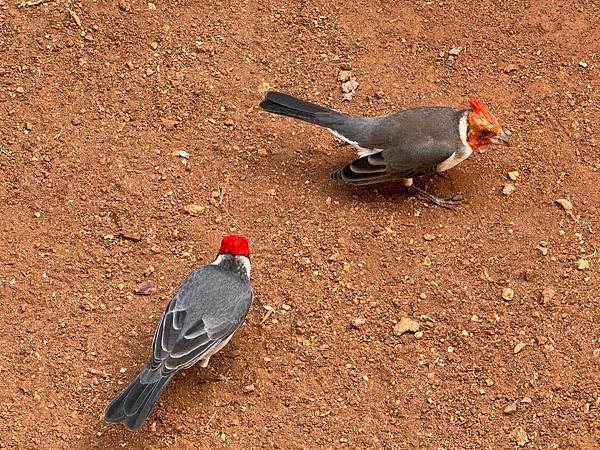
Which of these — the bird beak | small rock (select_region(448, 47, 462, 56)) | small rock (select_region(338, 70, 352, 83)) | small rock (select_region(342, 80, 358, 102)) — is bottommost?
small rock (select_region(342, 80, 358, 102))

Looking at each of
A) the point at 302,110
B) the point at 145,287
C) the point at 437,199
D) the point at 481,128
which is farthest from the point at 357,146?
the point at 145,287

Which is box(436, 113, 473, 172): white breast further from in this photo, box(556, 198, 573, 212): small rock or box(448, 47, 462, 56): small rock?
box(448, 47, 462, 56): small rock

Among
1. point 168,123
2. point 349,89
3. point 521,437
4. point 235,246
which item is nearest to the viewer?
point 521,437

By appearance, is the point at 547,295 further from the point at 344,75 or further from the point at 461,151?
the point at 344,75

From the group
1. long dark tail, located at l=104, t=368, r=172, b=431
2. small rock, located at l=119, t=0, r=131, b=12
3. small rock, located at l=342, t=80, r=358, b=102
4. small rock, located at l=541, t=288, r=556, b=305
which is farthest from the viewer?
small rock, located at l=119, t=0, r=131, b=12

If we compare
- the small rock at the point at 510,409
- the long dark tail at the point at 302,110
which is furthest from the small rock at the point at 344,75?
the small rock at the point at 510,409

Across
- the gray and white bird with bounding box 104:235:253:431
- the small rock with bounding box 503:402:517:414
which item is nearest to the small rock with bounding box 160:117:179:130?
the gray and white bird with bounding box 104:235:253:431

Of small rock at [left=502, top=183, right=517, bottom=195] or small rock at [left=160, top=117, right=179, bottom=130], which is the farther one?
small rock at [left=160, top=117, right=179, bottom=130]

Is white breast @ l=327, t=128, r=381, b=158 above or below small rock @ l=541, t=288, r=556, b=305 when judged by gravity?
above

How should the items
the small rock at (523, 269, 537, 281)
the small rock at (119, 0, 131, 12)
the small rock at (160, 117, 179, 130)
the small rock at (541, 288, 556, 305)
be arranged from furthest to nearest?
1. the small rock at (119, 0, 131, 12)
2. the small rock at (160, 117, 179, 130)
3. the small rock at (523, 269, 537, 281)
4. the small rock at (541, 288, 556, 305)
